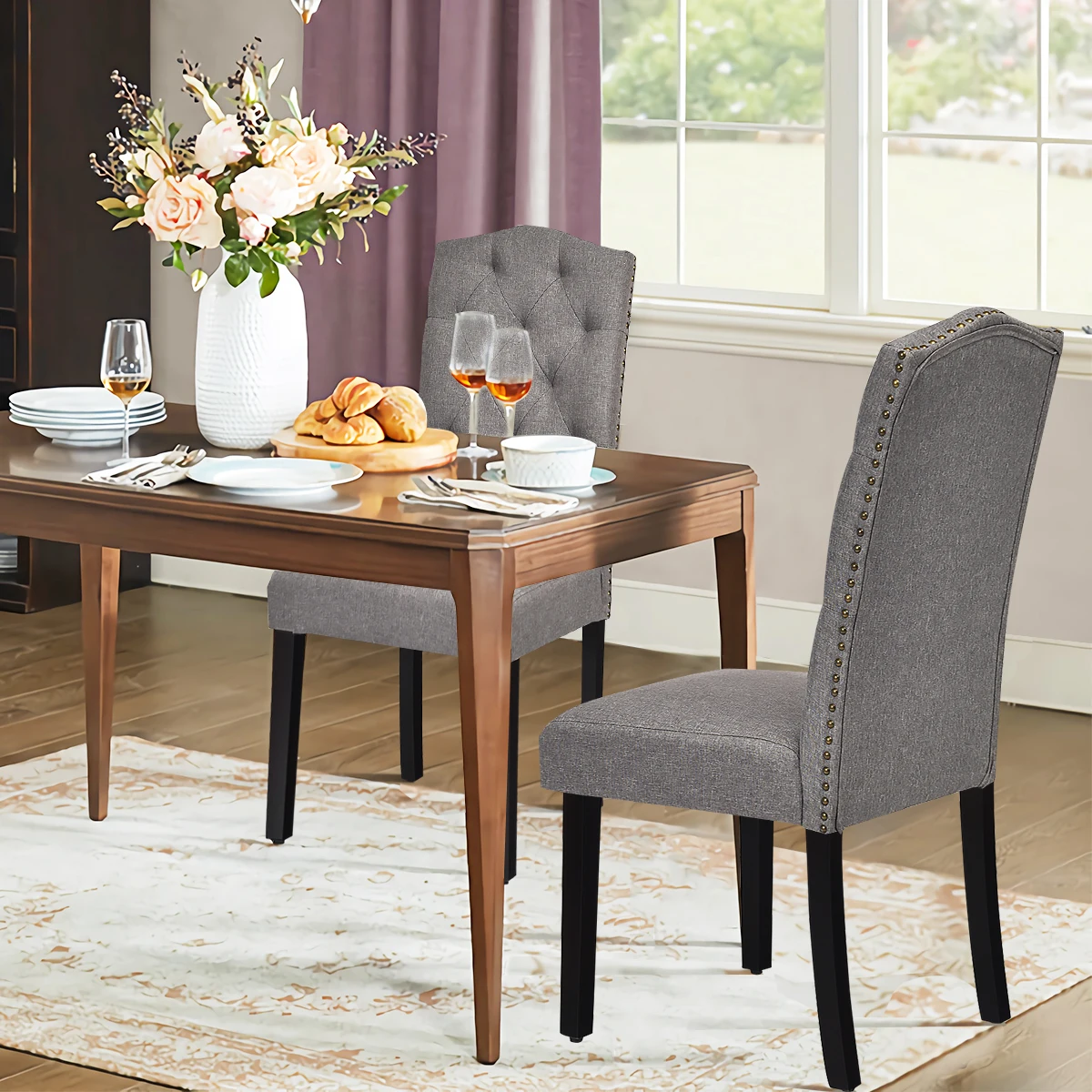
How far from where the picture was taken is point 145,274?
17.3ft

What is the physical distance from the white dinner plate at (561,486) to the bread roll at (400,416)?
0.42 feet

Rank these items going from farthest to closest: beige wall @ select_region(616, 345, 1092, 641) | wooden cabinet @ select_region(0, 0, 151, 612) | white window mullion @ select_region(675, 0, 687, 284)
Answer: wooden cabinet @ select_region(0, 0, 151, 612)
white window mullion @ select_region(675, 0, 687, 284)
beige wall @ select_region(616, 345, 1092, 641)

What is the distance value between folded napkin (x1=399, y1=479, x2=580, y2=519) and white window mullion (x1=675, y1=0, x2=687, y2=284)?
2.29 meters

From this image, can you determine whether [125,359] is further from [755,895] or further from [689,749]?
[755,895]

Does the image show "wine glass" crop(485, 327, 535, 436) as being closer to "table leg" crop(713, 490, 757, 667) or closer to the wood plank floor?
"table leg" crop(713, 490, 757, 667)

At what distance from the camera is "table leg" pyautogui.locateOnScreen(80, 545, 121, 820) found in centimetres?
333

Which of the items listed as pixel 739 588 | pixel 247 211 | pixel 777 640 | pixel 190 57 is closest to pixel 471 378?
pixel 247 211

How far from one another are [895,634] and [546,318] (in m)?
1.24

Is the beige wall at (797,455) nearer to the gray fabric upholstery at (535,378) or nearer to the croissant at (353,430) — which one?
the gray fabric upholstery at (535,378)

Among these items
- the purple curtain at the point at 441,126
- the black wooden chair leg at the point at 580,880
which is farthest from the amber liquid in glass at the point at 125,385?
the purple curtain at the point at 441,126

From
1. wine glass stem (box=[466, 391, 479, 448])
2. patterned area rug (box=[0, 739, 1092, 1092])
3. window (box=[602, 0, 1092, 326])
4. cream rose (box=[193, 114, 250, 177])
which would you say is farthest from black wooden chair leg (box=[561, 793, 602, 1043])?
window (box=[602, 0, 1092, 326])

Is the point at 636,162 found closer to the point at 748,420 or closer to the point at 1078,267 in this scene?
the point at 748,420

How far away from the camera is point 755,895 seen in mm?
2705

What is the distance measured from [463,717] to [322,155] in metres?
0.85
